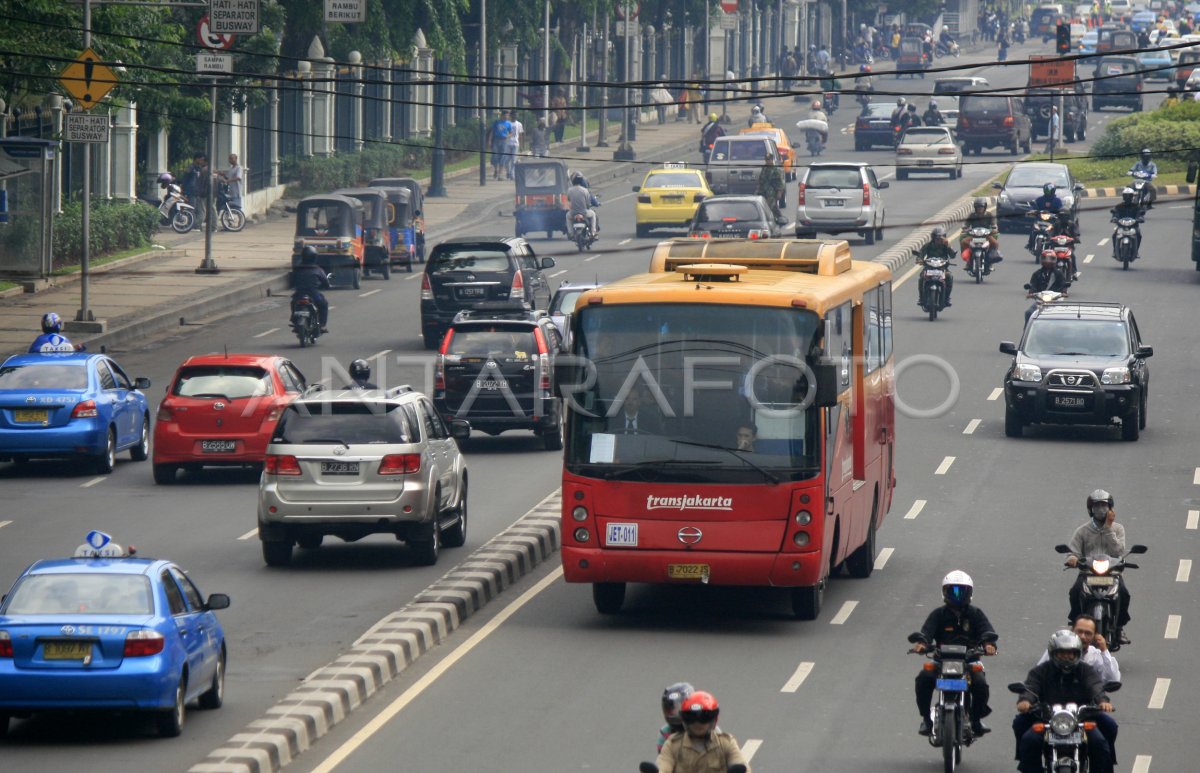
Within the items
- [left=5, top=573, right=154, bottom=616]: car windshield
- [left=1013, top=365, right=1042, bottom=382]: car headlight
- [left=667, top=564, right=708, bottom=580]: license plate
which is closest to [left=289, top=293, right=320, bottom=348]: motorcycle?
[left=1013, top=365, right=1042, bottom=382]: car headlight

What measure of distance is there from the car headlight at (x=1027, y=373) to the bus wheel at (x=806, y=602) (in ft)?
38.4

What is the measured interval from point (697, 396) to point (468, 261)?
20.3m

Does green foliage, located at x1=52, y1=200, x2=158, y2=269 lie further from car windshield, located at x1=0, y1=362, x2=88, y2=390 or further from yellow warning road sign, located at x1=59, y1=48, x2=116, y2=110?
car windshield, located at x1=0, y1=362, x2=88, y2=390

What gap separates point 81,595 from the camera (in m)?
14.4

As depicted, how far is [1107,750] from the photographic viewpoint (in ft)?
42.1

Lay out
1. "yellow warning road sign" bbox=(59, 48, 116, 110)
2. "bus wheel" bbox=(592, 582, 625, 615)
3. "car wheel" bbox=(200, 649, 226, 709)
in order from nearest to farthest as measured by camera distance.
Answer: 1. "car wheel" bbox=(200, 649, 226, 709)
2. "bus wheel" bbox=(592, 582, 625, 615)
3. "yellow warning road sign" bbox=(59, 48, 116, 110)

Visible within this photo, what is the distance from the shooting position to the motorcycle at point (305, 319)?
125 ft

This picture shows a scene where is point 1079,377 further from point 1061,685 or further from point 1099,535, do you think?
→ point 1061,685

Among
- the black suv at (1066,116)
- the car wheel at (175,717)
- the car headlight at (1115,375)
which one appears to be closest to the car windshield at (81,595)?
the car wheel at (175,717)

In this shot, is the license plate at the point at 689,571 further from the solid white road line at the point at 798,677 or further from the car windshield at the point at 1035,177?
the car windshield at the point at 1035,177

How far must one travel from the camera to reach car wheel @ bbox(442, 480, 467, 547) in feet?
74.6

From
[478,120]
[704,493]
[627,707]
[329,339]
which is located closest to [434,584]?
[704,493]

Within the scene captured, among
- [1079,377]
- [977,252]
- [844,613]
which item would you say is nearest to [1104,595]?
[844,613]

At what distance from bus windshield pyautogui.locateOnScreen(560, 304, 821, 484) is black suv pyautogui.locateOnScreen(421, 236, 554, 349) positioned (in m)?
19.5
